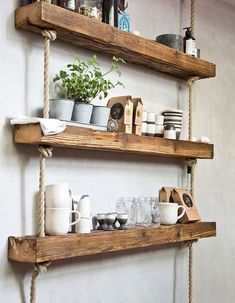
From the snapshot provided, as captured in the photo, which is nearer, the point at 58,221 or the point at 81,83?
the point at 58,221

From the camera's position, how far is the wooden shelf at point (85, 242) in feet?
5.50

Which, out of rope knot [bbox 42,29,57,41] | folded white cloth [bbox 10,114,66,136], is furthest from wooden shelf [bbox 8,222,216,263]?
rope knot [bbox 42,29,57,41]

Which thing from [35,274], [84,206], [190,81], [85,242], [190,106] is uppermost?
[190,81]

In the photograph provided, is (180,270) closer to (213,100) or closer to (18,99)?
(213,100)

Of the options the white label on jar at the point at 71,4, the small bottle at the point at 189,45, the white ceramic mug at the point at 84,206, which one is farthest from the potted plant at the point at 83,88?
the small bottle at the point at 189,45

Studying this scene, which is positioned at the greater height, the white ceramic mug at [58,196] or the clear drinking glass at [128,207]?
the white ceramic mug at [58,196]

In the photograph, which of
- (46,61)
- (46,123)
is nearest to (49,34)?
(46,61)

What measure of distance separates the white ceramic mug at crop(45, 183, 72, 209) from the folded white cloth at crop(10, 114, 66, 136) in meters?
0.22

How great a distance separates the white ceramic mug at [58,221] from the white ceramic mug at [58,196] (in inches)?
0.7

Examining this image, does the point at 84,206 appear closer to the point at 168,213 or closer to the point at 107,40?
the point at 168,213

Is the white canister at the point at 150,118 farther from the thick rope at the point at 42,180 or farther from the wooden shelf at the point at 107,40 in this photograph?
the thick rope at the point at 42,180

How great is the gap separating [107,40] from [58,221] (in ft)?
2.52

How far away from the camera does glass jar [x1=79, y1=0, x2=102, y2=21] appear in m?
1.92

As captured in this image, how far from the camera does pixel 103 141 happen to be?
1.91 metres
